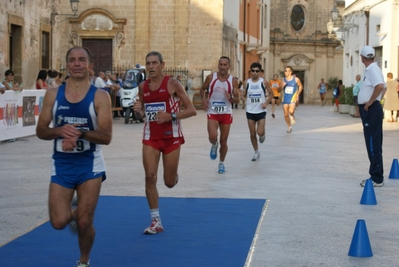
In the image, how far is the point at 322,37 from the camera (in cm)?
6775

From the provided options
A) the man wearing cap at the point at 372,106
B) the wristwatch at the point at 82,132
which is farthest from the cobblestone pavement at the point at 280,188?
the wristwatch at the point at 82,132

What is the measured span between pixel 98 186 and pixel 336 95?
37198mm

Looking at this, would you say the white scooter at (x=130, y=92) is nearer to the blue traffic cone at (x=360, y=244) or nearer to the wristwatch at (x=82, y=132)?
the blue traffic cone at (x=360, y=244)

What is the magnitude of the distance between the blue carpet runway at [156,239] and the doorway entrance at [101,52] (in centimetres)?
3165

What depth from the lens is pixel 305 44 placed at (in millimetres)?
67875

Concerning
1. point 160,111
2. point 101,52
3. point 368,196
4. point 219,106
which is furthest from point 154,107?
point 101,52

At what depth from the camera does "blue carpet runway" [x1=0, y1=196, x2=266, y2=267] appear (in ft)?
23.7

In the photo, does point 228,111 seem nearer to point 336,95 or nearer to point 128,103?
point 128,103

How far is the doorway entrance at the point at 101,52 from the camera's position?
41656 millimetres

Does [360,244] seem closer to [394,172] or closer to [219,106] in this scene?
[394,172]

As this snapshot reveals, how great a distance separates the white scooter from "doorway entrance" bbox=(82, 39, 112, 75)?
11055 millimetres

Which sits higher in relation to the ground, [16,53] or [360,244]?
[16,53]

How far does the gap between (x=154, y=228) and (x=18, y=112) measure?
40.8 ft

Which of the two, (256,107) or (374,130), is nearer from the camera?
(374,130)
